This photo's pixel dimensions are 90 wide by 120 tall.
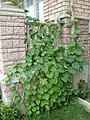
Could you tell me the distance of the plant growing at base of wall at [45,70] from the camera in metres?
2.89

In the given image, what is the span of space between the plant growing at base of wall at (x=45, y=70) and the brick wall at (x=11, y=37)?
0.14 m

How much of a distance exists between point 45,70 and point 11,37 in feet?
2.56

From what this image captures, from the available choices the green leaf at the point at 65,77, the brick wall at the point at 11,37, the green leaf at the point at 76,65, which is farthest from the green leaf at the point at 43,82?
the green leaf at the point at 76,65

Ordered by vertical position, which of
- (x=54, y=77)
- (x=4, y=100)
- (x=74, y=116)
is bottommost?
(x=74, y=116)

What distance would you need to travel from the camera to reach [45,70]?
2.89 m

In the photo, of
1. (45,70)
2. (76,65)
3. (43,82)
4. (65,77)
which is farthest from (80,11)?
(43,82)

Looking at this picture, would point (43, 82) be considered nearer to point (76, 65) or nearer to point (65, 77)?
point (65, 77)

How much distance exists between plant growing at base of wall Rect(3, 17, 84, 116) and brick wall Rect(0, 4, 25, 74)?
0.47ft

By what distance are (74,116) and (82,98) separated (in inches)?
22.5

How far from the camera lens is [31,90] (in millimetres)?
2889

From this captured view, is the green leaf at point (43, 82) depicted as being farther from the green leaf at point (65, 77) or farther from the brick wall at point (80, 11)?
the brick wall at point (80, 11)

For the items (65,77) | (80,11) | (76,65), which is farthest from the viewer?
(80,11)

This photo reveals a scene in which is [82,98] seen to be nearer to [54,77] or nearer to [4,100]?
[54,77]

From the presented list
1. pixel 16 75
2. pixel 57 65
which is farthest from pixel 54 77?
pixel 16 75
